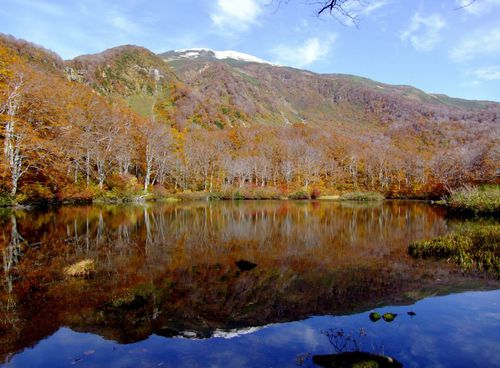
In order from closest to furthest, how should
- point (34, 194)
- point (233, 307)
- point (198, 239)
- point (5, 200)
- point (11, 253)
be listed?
point (233, 307) < point (11, 253) < point (198, 239) < point (5, 200) < point (34, 194)

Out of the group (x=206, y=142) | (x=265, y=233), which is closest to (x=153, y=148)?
(x=206, y=142)

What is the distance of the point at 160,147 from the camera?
6819 centimetres

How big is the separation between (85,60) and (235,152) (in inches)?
3471

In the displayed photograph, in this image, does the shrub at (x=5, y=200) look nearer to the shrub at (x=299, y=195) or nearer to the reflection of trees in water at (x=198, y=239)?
the reflection of trees in water at (x=198, y=239)

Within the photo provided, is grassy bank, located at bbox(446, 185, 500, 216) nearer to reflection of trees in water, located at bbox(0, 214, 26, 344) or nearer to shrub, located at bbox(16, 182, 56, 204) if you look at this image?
reflection of trees in water, located at bbox(0, 214, 26, 344)

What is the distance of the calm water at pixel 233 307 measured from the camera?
655 cm

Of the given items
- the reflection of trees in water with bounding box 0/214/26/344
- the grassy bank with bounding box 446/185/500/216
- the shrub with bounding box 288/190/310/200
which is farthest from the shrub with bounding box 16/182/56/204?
the shrub with bounding box 288/190/310/200

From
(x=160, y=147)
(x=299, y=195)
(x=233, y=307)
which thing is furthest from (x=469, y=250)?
(x=160, y=147)

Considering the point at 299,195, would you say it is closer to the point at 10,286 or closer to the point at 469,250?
the point at 469,250

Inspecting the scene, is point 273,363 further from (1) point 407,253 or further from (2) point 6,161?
(2) point 6,161

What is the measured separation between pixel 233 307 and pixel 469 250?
11054 millimetres

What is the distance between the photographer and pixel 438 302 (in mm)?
9492

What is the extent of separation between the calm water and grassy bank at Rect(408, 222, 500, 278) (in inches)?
28.4

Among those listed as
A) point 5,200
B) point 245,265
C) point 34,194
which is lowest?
point 245,265
